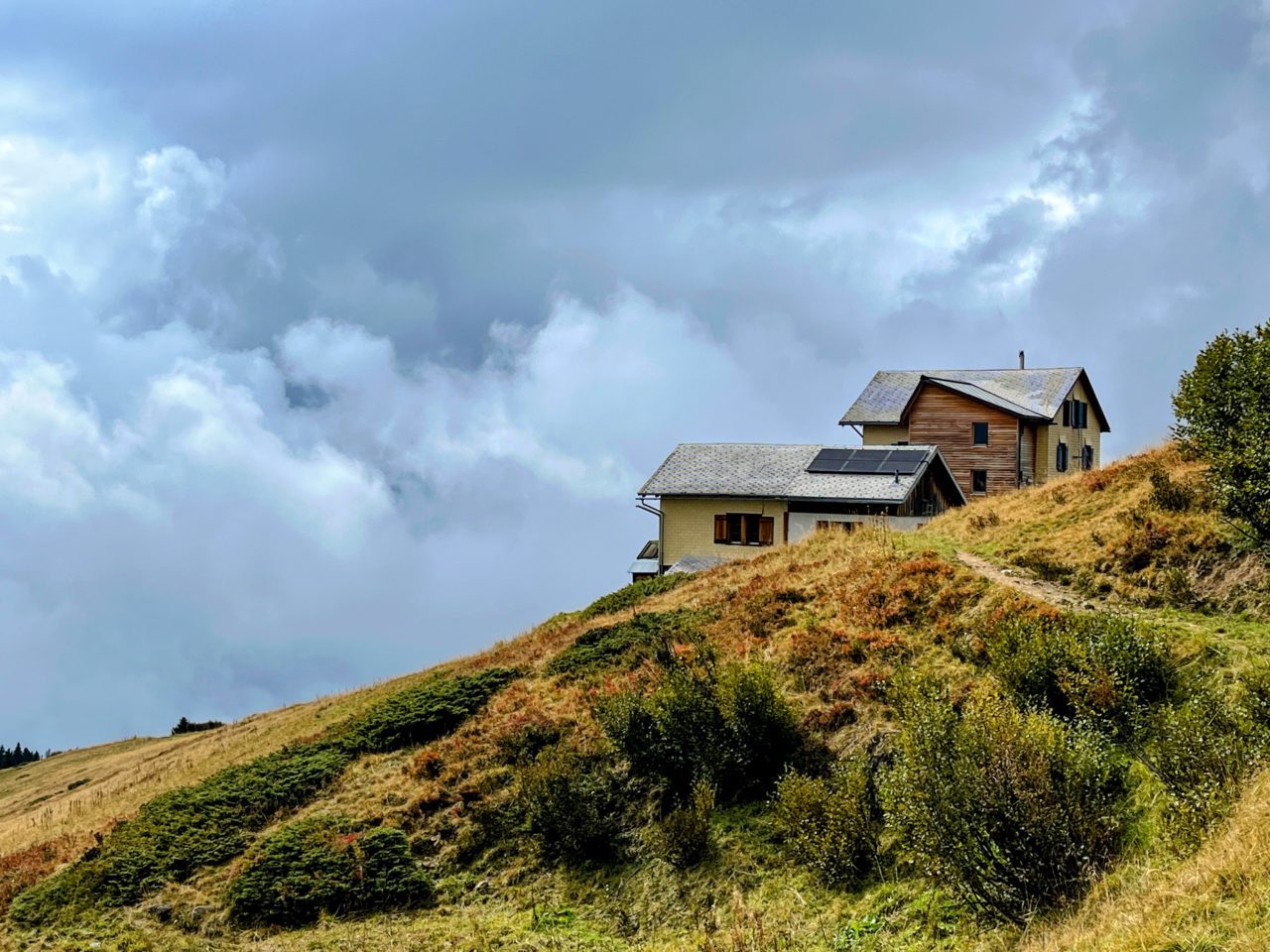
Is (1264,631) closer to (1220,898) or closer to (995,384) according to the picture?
(1220,898)

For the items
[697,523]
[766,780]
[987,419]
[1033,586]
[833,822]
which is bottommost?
[833,822]

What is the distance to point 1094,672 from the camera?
16812 millimetres

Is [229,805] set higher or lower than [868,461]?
lower

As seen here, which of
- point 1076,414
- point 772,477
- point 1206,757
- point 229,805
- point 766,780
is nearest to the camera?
point 1206,757

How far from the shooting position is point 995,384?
6356 cm

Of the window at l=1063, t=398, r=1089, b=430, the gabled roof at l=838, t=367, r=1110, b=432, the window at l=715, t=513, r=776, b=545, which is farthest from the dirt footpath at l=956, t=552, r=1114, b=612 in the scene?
the window at l=1063, t=398, r=1089, b=430

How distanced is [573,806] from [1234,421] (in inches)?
651

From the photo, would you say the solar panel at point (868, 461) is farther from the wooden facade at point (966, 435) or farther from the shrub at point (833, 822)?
the shrub at point (833, 822)

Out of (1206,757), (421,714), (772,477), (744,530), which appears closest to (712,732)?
(1206,757)

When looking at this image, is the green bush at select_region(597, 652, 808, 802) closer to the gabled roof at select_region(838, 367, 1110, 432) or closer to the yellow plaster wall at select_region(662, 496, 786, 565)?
the yellow plaster wall at select_region(662, 496, 786, 565)

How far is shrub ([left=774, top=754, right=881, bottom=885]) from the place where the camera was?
15906 millimetres

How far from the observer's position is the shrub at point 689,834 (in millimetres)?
18016

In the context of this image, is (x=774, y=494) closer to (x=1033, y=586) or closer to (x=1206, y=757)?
(x=1033, y=586)

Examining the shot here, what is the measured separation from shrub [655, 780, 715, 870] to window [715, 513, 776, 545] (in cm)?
3407
